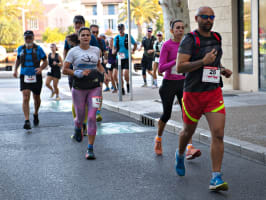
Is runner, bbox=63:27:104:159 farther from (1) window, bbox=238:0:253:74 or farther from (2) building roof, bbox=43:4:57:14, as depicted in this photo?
(2) building roof, bbox=43:4:57:14

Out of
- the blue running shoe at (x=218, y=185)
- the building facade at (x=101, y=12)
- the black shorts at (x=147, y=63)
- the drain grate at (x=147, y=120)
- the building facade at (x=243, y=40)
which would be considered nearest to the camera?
the blue running shoe at (x=218, y=185)

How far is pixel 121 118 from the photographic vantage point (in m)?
11.0

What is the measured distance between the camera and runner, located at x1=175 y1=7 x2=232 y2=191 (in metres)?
5.03

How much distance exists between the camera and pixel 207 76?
5.11 meters

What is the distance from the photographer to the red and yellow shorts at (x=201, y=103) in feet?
16.8

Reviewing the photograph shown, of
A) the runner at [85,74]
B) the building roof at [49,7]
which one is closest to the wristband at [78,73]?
the runner at [85,74]

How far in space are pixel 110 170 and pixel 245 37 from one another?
1039cm

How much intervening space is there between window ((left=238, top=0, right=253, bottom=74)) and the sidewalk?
94 centimetres

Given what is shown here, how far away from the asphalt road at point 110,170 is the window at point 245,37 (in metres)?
6.87

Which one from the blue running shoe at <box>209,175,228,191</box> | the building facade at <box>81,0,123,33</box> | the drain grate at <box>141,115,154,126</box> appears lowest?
the drain grate at <box>141,115,154,126</box>

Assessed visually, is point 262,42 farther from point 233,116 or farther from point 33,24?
point 33,24

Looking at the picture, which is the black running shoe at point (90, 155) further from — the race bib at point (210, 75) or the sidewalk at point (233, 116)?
the race bib at point (210, 75)

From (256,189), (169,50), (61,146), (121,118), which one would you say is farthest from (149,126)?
(256,189)

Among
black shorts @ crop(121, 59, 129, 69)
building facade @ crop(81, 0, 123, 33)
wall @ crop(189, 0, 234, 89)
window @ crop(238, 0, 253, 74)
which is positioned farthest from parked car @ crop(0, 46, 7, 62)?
building facade @ crop(81, 0, 123, 33)
